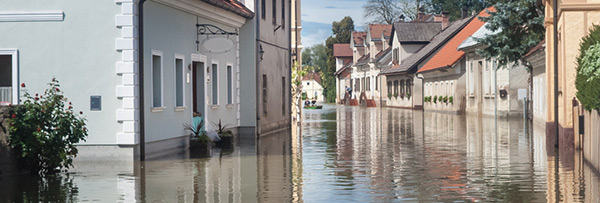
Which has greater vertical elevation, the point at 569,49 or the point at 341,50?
the point at 341,50

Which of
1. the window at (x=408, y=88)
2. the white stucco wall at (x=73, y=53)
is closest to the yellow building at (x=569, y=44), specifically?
the white stucco wall at (x=73, y=53)

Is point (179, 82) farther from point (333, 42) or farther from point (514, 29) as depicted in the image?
point (333, 42)

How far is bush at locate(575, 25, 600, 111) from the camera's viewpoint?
14.8m

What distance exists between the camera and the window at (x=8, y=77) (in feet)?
59.3

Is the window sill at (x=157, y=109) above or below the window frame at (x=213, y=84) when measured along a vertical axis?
below

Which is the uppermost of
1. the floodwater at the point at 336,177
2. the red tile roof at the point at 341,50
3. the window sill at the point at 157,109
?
the red tile roof at the point at 341,50

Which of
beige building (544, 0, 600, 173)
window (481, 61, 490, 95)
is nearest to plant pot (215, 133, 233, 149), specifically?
beige building (544, 0, 600, 173)

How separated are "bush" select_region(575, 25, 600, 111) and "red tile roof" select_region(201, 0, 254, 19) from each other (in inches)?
379

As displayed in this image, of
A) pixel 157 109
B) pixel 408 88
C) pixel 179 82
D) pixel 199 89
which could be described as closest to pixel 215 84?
pixel 199 89

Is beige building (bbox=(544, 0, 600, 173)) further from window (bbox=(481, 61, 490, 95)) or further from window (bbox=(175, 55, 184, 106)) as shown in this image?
window (bbox=(481, 61, 490, 95))

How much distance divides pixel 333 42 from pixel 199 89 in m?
101

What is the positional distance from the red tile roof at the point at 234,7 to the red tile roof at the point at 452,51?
29.9m

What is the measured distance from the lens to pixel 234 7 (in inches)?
997

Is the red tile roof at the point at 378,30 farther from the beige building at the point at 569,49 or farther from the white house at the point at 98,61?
the white house at the point at 98,61
